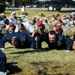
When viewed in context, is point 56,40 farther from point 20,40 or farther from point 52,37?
point 20,40

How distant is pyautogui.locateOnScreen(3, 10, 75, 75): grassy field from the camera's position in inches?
401

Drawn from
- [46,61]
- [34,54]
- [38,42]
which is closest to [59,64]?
[46,61]

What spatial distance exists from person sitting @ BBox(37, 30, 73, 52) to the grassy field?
344 millimetres

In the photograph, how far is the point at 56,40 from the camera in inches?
488

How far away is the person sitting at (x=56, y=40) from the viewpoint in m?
12.2

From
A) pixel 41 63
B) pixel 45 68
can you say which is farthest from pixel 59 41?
pixel 45 68

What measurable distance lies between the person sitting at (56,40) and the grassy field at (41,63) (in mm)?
344

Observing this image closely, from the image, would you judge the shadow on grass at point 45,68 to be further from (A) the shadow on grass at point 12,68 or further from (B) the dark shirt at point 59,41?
(B) the dark shirt at point 59,41

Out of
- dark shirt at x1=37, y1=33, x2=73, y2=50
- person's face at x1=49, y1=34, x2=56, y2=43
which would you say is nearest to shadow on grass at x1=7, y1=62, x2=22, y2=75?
person's face at x1=49, y1=34, x2=56, y2=43

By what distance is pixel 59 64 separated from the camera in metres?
10.7

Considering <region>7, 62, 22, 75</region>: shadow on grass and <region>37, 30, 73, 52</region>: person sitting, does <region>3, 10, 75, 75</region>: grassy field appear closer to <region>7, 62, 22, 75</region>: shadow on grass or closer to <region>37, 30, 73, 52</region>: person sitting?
<region>7, 62, 22, 75</region>: shadow on grass

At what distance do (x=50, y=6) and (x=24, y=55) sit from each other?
44185 millimetres

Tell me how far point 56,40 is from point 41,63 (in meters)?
1.86

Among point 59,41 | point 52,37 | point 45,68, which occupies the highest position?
point 52,37
